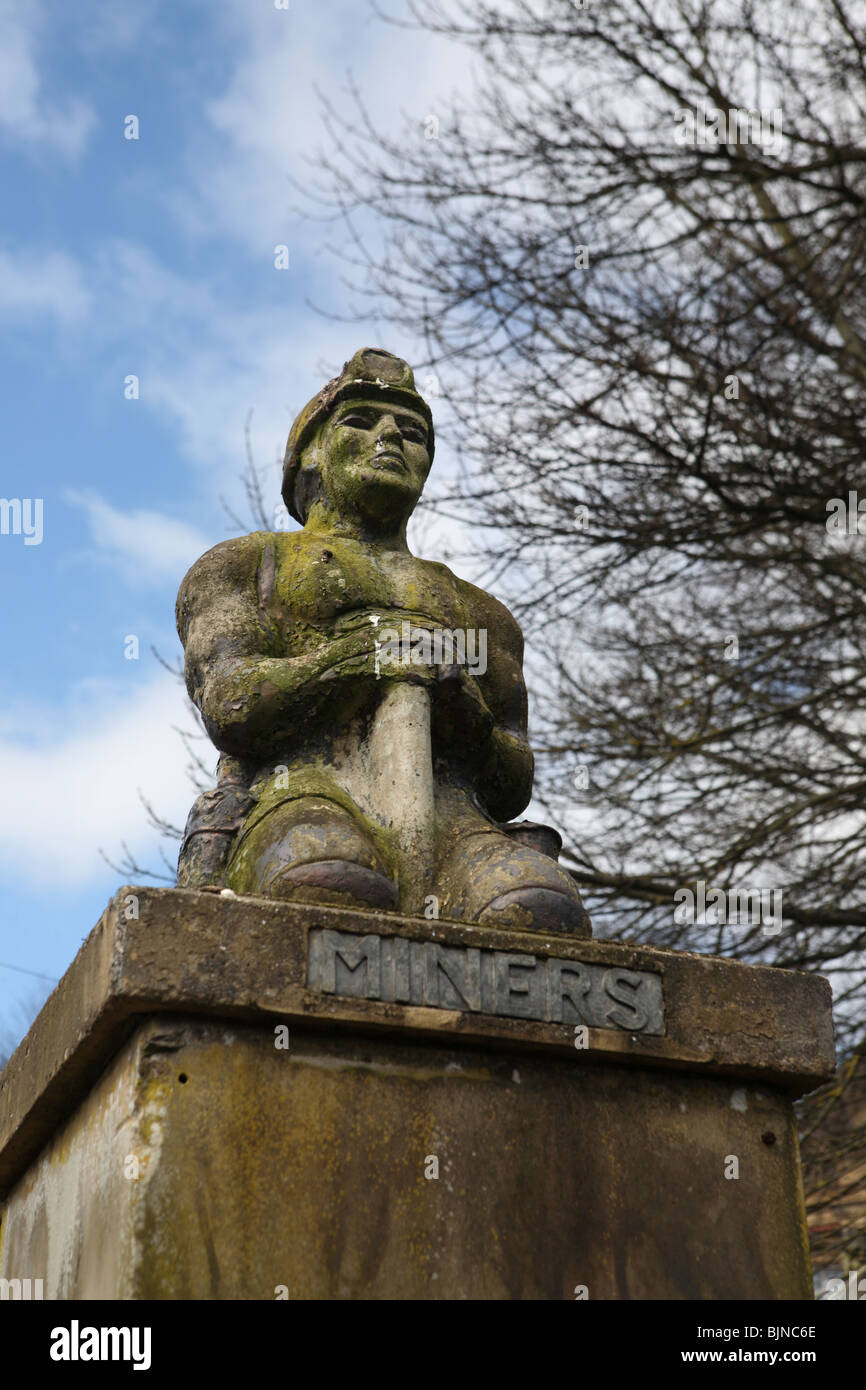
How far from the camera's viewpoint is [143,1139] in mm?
2900

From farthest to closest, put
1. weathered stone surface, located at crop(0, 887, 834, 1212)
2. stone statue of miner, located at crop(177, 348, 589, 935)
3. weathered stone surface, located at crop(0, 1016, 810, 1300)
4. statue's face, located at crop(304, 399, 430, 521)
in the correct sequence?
statue's face, located at crop(304, 399, 430, 521)
stone statue of miner, located at crop(177, 348, 589, 935)
weathered stone surface, located at crop(0, 887, 834, 1212)
weathered stone surface, located at crop(0, 1016, 810, 1300)

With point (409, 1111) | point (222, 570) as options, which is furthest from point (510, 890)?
point (222, 570)

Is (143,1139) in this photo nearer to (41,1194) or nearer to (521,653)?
(41,1194)

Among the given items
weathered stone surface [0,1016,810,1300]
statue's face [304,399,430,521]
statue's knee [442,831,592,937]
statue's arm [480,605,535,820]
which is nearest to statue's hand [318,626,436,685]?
statue's arm [480,605,535,820]

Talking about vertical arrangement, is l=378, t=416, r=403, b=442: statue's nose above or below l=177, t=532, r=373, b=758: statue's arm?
above

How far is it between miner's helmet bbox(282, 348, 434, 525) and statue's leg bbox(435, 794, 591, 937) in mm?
1352

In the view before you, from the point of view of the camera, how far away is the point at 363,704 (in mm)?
3949

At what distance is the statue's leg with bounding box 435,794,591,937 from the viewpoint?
11.2 ft

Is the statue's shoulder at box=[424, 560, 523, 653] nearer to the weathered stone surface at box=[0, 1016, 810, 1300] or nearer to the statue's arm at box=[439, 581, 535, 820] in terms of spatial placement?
the statue's arm at box=[439, 581, 535, 820]

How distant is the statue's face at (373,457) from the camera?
437cm

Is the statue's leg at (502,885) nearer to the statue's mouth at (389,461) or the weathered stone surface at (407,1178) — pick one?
the weathered stone surface at (407,1178)

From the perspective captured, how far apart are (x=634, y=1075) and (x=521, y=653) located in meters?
1.48

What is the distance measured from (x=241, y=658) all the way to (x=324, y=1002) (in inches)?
46.9
